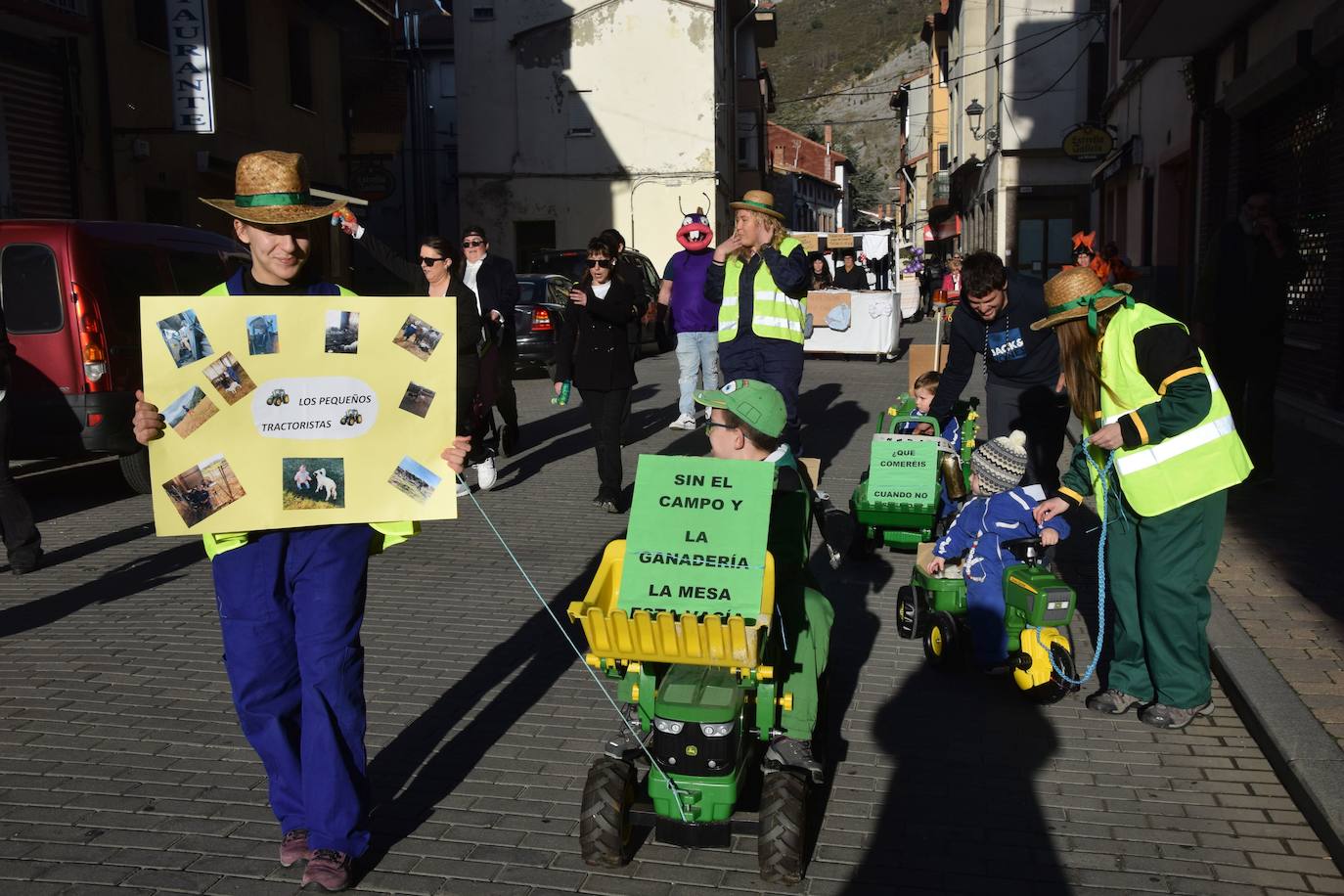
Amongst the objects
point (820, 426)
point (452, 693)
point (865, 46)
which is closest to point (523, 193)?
point (820, 426)

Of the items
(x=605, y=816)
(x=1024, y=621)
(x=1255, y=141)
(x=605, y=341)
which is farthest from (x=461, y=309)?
(x=1255, y=141)

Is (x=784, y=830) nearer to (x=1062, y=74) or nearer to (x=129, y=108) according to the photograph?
(x=129, y=108)

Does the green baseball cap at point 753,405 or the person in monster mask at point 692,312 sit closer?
the green baseball cap at point 753,405

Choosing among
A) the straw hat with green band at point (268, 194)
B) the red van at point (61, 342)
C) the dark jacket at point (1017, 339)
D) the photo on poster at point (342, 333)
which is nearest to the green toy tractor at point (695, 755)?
the photo on poster at point (342, 333)

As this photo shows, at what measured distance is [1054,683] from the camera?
17.2 feet

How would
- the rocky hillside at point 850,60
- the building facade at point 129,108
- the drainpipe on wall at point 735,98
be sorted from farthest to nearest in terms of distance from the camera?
the rocky hillside at point 850,60 < the drainpipe on wall at point 735,98 < the building facade at point 129,108

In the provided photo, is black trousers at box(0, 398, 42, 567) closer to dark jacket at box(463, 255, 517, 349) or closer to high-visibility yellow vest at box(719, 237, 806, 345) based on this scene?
dark jacket at box(463, 255, 517, 349)

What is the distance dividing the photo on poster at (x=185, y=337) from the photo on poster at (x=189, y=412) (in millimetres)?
86

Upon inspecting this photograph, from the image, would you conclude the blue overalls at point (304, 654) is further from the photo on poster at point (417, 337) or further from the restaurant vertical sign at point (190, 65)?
the restaurant vertical sign at point (190, 65)

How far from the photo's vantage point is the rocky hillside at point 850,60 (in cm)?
15888

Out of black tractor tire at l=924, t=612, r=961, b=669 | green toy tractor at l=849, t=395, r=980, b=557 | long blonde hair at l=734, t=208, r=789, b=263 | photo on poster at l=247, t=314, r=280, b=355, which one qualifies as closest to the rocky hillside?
long blonde hair at l=734, t=208, r=789, b=263

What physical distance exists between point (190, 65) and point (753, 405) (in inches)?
633

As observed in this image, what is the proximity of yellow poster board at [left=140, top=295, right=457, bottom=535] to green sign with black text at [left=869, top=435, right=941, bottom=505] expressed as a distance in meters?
4.41

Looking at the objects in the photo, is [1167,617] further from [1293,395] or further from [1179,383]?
[1293,395]
